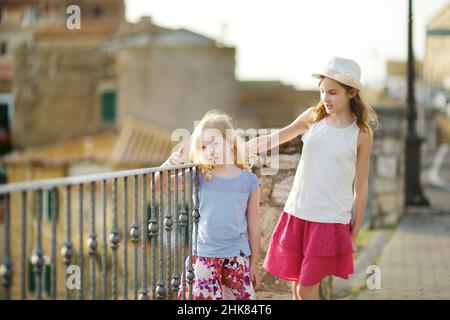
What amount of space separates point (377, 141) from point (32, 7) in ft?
153

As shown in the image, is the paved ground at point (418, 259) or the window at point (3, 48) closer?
the paved ground at point (418, 259)

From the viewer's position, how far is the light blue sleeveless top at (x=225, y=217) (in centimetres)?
427

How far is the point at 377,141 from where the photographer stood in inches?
453

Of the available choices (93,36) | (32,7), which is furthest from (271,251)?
(32,7)

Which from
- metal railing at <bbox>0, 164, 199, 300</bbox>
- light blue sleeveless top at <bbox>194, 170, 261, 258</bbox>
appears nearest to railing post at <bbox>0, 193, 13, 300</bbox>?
metal railing at <bbox>0, 164, 199, 300</bbox>

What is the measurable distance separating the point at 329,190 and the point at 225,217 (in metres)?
0.60

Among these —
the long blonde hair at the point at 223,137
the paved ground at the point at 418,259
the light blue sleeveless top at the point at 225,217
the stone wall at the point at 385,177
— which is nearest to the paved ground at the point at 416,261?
the paved ground at the point at 418,259

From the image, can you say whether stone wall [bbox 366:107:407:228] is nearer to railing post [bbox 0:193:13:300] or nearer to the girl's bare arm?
the girl's bare arm

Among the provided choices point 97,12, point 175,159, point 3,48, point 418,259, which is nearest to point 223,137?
point 175,159

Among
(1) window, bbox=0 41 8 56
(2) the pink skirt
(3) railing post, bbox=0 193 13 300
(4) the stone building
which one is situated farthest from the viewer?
(4) the stone building

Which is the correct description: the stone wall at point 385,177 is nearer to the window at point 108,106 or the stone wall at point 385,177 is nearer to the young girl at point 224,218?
the young girl at point 224,218

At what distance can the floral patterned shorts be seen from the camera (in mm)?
4293

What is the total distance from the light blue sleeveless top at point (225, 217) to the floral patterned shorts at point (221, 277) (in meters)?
0.05

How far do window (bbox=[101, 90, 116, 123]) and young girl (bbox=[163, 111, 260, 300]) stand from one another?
32.9 meters
